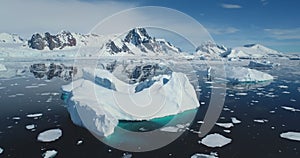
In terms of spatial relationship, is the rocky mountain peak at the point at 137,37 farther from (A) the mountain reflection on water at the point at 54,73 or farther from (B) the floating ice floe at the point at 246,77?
(B) the floating ice floe at the point at 246,77

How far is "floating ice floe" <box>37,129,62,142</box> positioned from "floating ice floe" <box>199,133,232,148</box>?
13.1 feet

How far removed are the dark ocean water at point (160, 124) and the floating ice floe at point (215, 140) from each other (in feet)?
0.61

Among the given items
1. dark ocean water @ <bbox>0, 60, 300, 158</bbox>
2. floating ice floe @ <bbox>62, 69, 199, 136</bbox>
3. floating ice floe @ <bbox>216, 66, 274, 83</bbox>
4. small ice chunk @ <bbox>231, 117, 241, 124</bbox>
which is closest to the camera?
dark ocean water @ <bbox>0, 60, 300, 158</bbox>

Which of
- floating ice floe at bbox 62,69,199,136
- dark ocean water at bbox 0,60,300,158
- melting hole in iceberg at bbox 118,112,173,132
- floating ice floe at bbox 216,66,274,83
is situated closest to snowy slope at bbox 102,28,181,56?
floating ice floe at bbox 216,66,274,83

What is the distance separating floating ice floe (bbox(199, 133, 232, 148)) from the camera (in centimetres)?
701

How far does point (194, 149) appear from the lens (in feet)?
21.8

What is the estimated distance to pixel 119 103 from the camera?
364 inches

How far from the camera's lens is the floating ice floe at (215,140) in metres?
7.01

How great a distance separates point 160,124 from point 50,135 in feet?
11.0

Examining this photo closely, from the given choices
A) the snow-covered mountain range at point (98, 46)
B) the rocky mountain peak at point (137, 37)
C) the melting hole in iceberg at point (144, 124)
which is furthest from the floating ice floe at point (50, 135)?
the rocky mountain peak at point (137, 37)

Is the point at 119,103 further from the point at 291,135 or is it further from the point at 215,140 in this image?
the point at 291,135

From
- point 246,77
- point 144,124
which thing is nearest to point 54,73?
point 246,77

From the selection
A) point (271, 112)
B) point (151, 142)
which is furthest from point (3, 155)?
point (271, 112)

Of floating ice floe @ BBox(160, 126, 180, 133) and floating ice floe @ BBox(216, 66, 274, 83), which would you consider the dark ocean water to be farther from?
floating ice floe @ BBox(216, 66, 274, 83)
